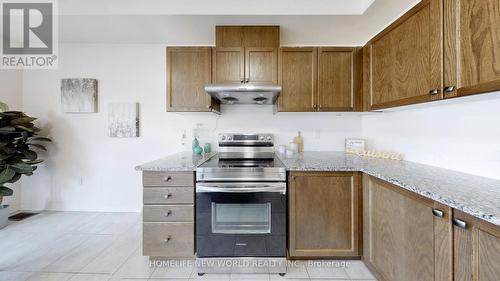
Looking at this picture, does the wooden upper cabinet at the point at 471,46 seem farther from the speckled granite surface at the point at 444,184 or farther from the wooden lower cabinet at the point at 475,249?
the wooden lower cabinet at the point at 475,249

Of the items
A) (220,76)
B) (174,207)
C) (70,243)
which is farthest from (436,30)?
(70,243)

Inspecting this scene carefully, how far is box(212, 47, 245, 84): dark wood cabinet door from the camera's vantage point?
2.34 meters

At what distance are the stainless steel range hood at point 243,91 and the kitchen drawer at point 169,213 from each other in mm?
1084

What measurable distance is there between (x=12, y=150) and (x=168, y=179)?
2191 millimetres

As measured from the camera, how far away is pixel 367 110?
2307 mm

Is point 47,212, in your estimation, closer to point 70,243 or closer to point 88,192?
point 88,192

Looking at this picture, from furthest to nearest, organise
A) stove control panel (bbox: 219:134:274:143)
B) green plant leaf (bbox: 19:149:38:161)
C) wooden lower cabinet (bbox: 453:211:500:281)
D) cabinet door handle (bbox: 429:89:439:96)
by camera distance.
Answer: stove control panel (bbox: 219:134:274:143)
green plant leaf (bbox: 19:149:38:161)
cabinet door handle (bbox: 429:89:439:96)
wooden lower cabinet (bbox: 453:211:500:281)

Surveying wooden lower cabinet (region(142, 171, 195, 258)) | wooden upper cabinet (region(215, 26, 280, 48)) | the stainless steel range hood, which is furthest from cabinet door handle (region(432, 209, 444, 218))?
wooden upper cabinet (region(215, 26, 280, 48))

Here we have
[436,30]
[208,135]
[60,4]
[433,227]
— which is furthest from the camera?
[208,135]

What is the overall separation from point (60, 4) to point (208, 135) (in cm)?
198

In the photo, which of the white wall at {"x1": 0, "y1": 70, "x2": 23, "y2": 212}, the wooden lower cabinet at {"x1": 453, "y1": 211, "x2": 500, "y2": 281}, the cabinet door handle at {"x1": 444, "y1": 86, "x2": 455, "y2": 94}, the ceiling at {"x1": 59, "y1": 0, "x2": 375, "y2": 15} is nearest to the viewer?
the wooden lower cabinet at {"x1": 453, "y1": 211, "x2": 500, "y2": 281}

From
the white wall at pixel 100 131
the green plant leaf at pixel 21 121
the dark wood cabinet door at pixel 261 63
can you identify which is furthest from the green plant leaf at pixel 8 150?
the dark wood cabinet door at pixel 261 63

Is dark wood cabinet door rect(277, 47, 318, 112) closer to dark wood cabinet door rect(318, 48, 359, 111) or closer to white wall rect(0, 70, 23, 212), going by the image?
dark wood cabinet door rect(318, 48, 359, 111)

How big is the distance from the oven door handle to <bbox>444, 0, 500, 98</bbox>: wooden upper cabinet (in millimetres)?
→ 1274
